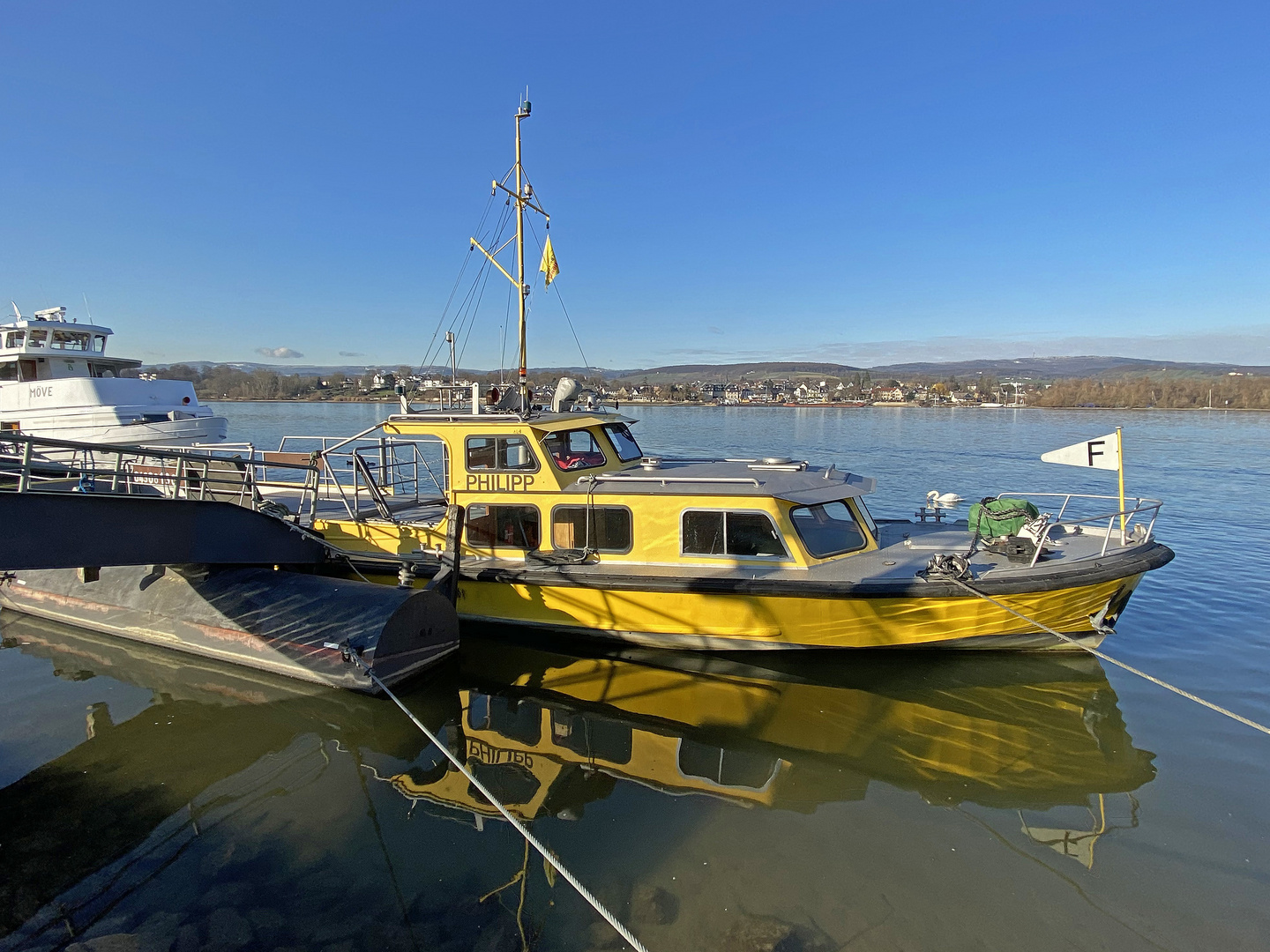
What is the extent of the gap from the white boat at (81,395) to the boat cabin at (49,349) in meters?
0.02

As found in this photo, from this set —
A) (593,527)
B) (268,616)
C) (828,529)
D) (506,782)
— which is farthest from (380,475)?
(828,529)

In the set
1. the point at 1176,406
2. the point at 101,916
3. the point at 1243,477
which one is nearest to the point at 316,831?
the point at 101,916

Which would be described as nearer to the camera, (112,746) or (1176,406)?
(112,746)

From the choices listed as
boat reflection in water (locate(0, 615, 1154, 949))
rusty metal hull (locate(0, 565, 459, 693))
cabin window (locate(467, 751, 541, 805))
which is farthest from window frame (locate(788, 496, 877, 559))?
rusty metal hull (locate(0, 565, 459, 693))

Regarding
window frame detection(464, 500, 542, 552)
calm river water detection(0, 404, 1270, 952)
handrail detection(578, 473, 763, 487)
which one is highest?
handrail detection(578, 473, 763, 487)

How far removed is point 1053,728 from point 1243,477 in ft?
96.9

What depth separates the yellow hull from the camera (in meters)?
8.08

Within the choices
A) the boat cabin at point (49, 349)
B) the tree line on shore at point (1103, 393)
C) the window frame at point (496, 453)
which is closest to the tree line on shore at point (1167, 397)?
the tree line on shore at point (1103, 393)

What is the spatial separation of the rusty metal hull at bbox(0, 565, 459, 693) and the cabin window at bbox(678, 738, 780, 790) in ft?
11.8

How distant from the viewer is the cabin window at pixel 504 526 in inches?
368

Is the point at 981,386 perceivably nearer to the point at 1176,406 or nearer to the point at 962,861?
the point at 1176,406

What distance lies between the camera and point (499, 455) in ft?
30.8

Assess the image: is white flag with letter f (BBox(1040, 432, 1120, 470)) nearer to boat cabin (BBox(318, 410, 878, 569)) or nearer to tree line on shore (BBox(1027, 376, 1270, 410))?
boat cabin (BBox(318, 410, 878, 569))

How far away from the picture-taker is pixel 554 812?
18.9 feet
